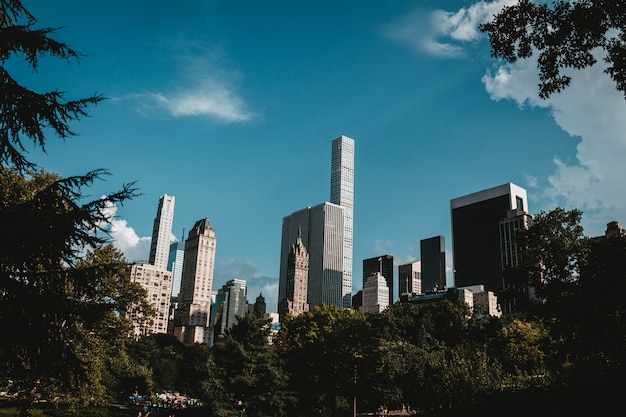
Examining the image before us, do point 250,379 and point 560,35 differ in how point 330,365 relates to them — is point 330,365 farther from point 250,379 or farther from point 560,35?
point 560,35

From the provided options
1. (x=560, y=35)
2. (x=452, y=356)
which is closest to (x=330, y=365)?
(x=452, y=356)

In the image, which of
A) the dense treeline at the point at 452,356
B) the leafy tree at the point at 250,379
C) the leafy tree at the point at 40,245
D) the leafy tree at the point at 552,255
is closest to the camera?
the leafy tree at the point at 40,245

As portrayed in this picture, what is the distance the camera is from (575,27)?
11.9m

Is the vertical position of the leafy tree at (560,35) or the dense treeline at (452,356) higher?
the leafy tree at (560,35)

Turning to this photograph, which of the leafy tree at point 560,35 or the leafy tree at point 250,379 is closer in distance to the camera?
the leafy tree at point 560,35

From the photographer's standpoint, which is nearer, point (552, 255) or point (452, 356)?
point (552, 255)

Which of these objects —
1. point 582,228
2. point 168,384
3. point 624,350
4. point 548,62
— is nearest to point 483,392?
point 624,350

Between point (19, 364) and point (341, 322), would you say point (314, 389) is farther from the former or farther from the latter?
point (19, 364)

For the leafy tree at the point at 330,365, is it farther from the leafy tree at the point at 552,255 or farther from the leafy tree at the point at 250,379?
the leafy tree at the point at 552,255

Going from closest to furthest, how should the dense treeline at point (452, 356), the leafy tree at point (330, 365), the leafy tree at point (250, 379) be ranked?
the dense treeline at point (452, 356) → the leafy tree at point (250, 379) → the leafy tree at point (330, 365)

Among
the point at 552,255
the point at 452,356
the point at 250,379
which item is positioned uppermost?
the point at 552,255

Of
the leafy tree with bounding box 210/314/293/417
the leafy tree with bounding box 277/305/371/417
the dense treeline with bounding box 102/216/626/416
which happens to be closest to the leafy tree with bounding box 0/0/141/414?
the dense treeline with bounding box 102/216/626/416

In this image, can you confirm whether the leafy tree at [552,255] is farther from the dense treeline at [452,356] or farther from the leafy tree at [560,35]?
the leafy tree at [560,35]

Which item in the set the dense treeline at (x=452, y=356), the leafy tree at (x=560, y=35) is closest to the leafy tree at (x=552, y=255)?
the dense treeline at (x=452, y=356)
